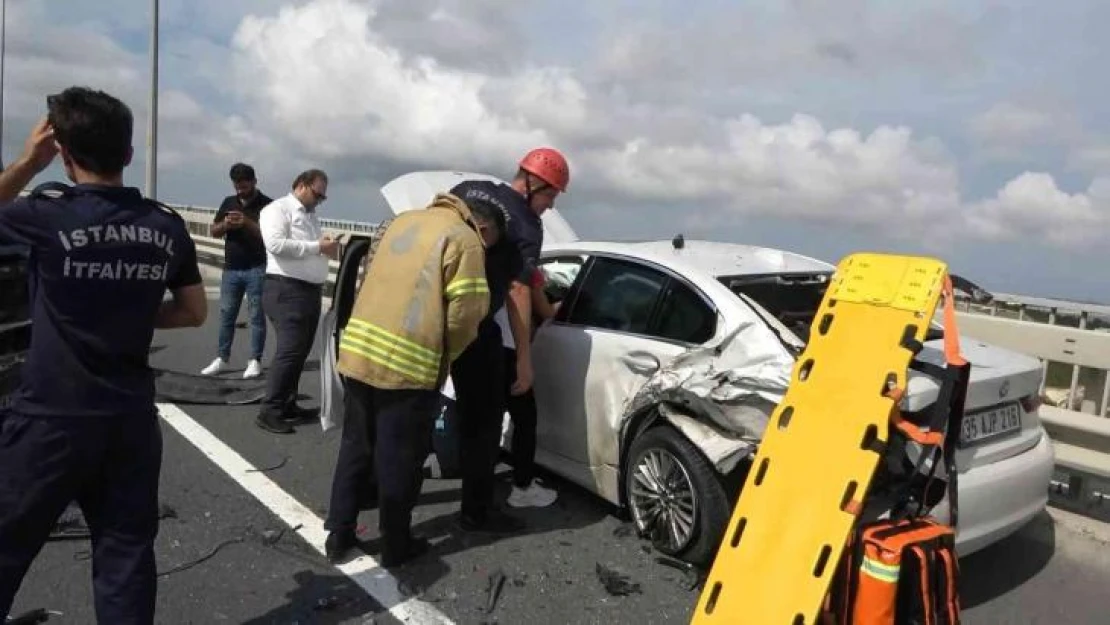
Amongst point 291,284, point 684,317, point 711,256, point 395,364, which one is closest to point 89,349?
point 395,364

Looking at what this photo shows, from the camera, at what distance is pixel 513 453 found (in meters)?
4.41

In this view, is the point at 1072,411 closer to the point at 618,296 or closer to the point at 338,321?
the point at 618,296

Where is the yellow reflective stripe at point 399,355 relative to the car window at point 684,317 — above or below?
below

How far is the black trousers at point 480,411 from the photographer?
12.9 feet

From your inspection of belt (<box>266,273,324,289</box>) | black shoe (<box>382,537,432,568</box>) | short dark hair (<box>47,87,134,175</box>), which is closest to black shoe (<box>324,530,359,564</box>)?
black shoe (<box>382,537,432,568</box>)

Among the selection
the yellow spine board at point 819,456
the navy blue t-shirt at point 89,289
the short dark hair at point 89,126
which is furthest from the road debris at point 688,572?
the short dark hair at point 89,126

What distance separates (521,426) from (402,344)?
3.94ft

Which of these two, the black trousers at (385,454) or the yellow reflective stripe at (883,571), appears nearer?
the yellow reflective stripe at (883,571)

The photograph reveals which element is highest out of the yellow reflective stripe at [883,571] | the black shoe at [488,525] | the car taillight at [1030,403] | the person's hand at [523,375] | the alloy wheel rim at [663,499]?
the car taillight at [1030,403]

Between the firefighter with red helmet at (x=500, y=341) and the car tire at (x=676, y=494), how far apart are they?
0.64 meters

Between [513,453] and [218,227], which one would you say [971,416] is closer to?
[513,453]

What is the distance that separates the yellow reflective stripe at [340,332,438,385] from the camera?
3.33m

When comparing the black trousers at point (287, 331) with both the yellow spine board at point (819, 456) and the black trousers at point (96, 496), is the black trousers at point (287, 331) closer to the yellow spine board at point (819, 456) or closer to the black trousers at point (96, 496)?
the black trousers at point (96, 496)

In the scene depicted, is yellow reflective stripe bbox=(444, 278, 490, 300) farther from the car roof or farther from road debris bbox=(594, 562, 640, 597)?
road debris bbox=(594, 562, 640, 597)
